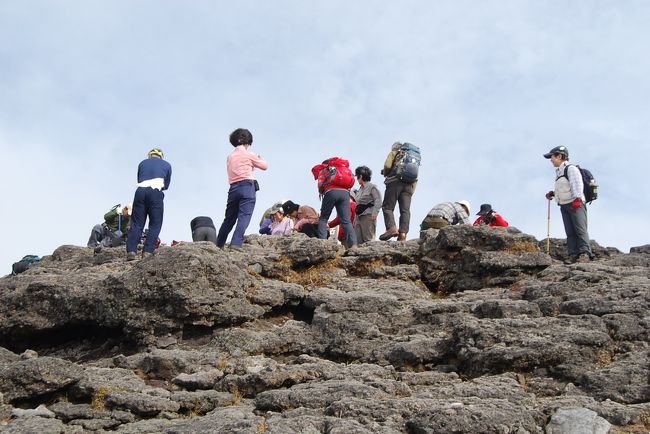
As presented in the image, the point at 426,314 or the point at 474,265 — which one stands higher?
the point at 474,265

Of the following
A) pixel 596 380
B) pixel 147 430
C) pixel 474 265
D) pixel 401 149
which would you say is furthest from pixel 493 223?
pixel 147 430

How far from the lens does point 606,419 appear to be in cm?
1120

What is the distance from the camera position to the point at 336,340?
15398mm

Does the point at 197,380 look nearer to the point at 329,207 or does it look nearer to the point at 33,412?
the point at 33,412

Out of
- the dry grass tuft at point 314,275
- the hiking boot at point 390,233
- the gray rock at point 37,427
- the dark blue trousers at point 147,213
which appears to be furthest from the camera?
the hiking boot at point 390,233

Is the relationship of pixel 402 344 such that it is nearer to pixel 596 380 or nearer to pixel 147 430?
pixel 596 380

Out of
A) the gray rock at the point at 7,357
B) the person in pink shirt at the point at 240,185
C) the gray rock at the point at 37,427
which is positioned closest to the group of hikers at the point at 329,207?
the person in pink shirt at the point at 240,185

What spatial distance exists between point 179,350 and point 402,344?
4086 mm

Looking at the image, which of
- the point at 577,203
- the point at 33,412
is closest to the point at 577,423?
the point at 33,412

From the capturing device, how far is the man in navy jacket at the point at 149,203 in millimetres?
20578

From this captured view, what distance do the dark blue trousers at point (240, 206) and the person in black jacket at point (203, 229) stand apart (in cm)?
312

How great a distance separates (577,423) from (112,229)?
1967 cm

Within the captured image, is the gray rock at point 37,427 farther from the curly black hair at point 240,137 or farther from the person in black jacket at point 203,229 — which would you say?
the person in black jacket at point 203,229

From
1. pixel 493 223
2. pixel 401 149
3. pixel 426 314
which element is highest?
pixel 401 149
